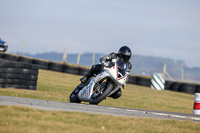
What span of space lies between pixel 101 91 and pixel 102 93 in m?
0.11

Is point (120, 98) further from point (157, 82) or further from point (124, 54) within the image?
point (157, 82)

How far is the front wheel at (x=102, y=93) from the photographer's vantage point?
30.9 feet

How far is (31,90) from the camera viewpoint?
46.5 ft

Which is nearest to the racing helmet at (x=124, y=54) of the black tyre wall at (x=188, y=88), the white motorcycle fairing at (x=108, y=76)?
the white motorcycle fairing at (x=108, y=76)

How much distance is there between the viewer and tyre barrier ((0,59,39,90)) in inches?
536

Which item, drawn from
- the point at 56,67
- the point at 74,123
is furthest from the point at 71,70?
the point at 74,123

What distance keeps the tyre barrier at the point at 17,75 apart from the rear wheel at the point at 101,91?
4.95 metres

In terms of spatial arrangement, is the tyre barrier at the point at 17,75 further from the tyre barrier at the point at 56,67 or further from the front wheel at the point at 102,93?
the tyre barrier at the point at 56,67

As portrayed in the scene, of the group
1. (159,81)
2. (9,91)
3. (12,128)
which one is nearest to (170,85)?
(159,81)

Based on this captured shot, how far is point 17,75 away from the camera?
14.0 metres

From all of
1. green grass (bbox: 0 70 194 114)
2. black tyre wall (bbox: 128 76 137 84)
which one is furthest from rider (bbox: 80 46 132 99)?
black tyre wall (bbox: 128 76 137 84)

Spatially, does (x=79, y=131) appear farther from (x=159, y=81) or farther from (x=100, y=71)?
(x=159, y=81)

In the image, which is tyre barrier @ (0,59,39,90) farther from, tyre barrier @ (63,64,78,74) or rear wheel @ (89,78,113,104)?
tyre barrier @ (63,64,78,74)

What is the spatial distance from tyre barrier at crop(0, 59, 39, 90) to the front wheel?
4946 millimetres
